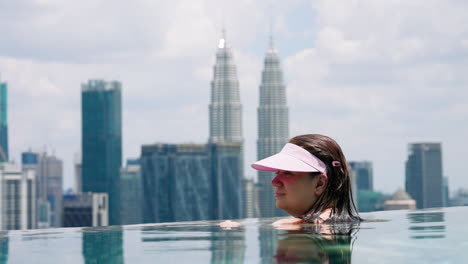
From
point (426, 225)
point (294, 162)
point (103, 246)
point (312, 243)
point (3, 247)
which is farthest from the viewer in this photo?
point (426, 225)

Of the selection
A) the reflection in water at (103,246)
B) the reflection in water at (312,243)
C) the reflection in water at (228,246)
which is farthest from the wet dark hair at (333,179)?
the reflection in water at (103,246)

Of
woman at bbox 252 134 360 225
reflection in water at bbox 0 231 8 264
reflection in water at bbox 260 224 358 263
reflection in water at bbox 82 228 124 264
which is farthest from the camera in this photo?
woman at bbox 252 134 360 225

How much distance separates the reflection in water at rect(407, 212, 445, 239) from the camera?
8.84 meters

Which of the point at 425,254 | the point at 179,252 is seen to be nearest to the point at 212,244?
the point at 179,252

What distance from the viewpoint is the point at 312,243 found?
7781 mm

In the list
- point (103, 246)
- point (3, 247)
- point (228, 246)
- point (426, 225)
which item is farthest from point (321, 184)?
point (3, 247)

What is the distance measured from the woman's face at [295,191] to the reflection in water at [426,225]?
0.91 meters

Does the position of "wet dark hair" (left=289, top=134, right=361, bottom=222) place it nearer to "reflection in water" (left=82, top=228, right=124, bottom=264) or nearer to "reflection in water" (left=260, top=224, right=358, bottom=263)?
"reflection in water" (left=260, top=224, right=358, bottom=263)

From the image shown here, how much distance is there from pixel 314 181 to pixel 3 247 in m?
2.67

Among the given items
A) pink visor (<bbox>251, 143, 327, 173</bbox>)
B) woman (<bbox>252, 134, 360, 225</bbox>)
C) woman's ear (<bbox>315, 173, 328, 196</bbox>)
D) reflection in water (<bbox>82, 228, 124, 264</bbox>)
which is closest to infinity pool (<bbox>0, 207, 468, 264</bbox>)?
reflection in water (<bbox>82, 228, 124, 264</bbox>)

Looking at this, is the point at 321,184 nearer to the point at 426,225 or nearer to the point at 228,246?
the point at 426,225

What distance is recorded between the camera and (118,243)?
28.6 feet

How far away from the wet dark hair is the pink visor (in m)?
0.07

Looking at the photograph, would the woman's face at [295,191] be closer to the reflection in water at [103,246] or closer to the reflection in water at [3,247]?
the reflection in water at [103,246]
